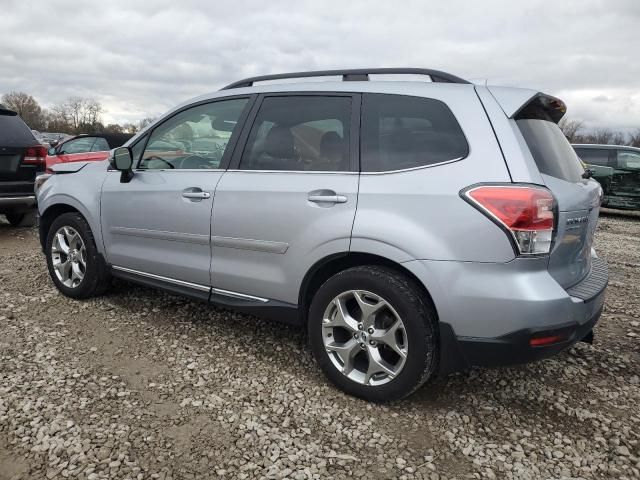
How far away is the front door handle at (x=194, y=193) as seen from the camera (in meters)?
3.23

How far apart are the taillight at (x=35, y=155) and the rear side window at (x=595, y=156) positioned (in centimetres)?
1079

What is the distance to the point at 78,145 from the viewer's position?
11164 mm

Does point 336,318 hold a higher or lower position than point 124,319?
higher

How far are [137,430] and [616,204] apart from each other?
11727 mm

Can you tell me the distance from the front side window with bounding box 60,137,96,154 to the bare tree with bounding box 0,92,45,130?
227 ft

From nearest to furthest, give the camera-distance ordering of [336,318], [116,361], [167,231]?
[336,318] < [116,361] < [167,231]

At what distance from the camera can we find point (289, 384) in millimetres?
2957

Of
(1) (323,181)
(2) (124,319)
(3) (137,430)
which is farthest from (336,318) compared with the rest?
(2) (124,319)

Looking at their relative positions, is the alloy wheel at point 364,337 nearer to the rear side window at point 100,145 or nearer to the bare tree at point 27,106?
the rear side window at point 100,145

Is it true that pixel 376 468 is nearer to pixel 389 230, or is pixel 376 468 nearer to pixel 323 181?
pixel 389 230

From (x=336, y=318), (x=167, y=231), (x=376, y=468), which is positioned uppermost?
(x=167, y=231)

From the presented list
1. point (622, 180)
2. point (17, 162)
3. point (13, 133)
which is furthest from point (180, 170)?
point (622, 180)

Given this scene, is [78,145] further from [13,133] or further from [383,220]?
[383,220]

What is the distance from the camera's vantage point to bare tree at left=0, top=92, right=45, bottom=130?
2847 inches
